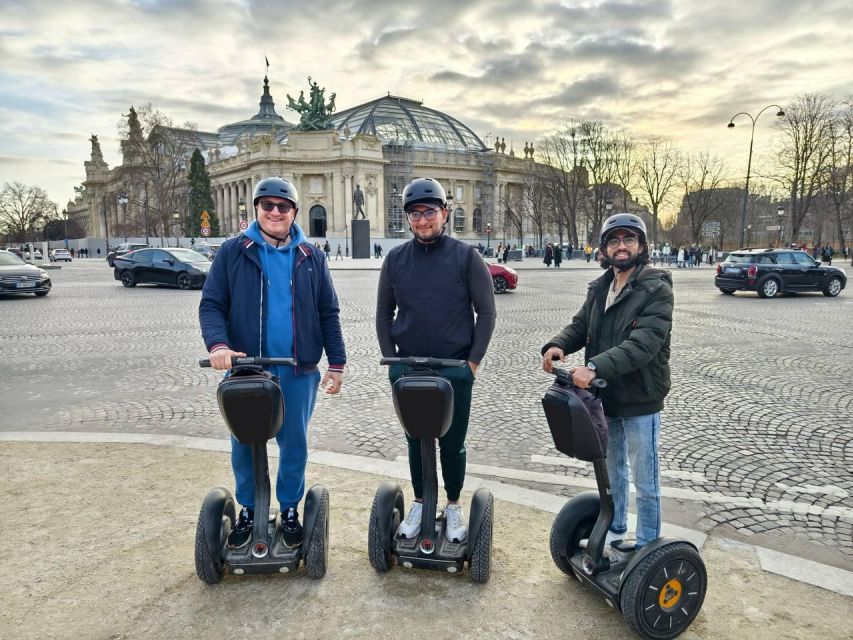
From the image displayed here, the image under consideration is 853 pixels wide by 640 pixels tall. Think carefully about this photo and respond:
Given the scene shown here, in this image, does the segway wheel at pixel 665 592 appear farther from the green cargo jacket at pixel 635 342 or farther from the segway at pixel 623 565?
the green cargo jacket at pixel 635 342

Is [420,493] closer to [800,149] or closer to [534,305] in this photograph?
[534,305]

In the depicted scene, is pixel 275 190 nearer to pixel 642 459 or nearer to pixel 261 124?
pixel 642 459

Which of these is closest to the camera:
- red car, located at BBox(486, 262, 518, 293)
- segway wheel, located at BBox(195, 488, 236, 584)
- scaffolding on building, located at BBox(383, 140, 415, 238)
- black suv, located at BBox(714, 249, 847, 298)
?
segway wheel, located at BBox(195, 488, 236, 584)

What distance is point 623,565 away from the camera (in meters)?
2.70

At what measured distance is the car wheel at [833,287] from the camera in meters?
18.1

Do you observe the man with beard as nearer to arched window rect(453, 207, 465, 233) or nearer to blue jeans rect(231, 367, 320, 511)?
blue jeans rect(231, 367, 320, 511)

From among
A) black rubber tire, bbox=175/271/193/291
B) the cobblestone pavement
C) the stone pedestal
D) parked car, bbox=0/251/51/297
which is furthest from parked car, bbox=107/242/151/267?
the cobblestone pavement

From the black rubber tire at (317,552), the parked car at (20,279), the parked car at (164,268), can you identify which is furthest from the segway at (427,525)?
the parked car at (20,279)

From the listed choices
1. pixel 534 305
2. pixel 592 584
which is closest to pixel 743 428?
pixel 592 584

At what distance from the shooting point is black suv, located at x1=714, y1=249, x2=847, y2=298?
17.7 m

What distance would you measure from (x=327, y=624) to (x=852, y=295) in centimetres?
2205

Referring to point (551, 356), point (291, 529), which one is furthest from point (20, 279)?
point (551, 356)

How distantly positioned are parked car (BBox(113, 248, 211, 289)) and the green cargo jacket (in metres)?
19.1

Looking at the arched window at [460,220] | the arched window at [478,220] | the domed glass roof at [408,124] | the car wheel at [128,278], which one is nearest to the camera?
the car wheel at [128,278]
